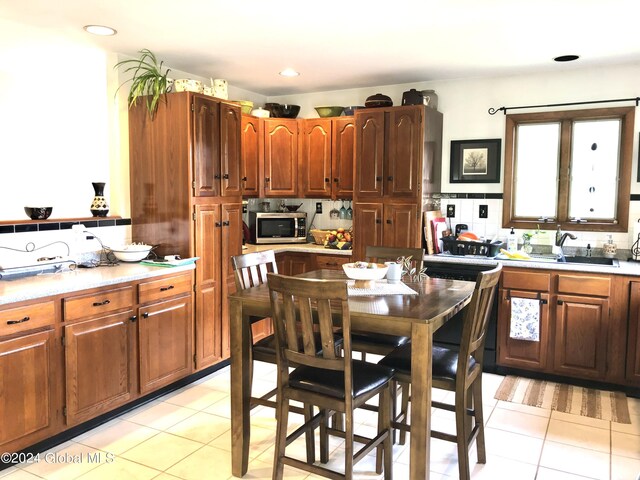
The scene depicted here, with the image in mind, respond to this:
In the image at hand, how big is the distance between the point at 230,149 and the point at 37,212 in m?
1.47

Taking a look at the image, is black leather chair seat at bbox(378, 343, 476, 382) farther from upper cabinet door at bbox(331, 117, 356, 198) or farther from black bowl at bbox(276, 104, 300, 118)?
black bowl at bbox(276, 104, 300, 118)

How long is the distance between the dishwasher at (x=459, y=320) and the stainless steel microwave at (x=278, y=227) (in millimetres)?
1443

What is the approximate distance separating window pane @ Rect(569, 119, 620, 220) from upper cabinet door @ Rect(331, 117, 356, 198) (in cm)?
189

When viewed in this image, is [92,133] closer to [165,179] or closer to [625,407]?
[165,179]

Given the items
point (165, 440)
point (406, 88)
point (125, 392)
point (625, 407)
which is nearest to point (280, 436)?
point (165, 440)

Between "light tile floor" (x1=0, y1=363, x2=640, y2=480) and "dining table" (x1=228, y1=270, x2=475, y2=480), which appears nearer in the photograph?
"dining table" (x1=228, y1=270, x2=475, y2=480)

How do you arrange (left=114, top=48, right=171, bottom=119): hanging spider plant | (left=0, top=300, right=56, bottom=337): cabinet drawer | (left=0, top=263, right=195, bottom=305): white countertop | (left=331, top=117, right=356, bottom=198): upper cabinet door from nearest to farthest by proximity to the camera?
(left=0, top=300, right=56, bottom=337): cabinet drawer < (left=0, top=263, right=195, bottom=305): white countertop < (left=114, top=48, right=171, bottom=119): hanging spider plant < (left=331, top=117, right=356, bottom=198): upper cabinet door

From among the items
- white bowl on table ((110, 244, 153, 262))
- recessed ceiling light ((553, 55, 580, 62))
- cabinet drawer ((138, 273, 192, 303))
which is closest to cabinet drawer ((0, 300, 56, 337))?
cabinet drawer ((138, 273, 192, 303))

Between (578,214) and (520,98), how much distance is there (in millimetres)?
1096

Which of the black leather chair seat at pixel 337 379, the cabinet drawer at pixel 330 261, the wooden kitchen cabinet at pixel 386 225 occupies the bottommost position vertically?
the black leather chair seat at pixel 337 379

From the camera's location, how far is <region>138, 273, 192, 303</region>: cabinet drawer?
11.1ft

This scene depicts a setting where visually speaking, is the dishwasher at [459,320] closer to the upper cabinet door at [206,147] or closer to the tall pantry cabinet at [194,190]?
the tall pantry cabinet at [194,190]

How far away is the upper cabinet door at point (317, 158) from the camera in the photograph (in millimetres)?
4965

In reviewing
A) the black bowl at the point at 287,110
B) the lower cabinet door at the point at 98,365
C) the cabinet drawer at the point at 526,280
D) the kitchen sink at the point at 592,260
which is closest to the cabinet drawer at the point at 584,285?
the cabinet drawer at the point at 526,280
